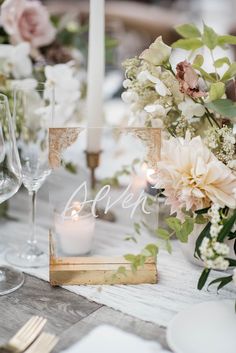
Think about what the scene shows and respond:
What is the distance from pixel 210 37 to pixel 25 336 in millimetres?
587

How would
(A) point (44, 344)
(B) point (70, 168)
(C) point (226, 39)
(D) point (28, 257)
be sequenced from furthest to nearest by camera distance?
(B) point (70, 168)
(D) point (28, 257)
(C) point (226, 39)
(A) point (44, 344)

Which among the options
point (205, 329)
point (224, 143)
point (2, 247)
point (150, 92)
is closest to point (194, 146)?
point (224, 143)

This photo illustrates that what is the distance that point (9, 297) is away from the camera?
2.93 feet

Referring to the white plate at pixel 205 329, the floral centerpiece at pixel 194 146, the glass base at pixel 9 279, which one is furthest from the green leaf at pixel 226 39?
the glass base at pixel 9 279

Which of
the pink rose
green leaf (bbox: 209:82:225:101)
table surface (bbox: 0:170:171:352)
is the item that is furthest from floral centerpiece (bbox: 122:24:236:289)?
the pink rose

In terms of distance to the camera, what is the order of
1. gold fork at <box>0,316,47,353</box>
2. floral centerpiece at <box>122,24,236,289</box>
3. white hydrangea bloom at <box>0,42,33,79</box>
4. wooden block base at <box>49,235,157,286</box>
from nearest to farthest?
1. gold fork at <box>0,316,47,353</box>
2. floral centerpiece at <box>122,24,236,289</box>
3. wooden block base at <box>49,235,157,286</box>
4. white hydrangea bloom at <box>0,42,33,79</box>

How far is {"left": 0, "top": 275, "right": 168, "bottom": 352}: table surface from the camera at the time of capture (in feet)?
2.56

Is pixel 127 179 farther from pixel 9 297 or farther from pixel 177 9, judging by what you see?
pixel 177 9

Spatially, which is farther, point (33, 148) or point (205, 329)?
point (33, 148)

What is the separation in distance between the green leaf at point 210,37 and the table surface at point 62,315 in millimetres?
491

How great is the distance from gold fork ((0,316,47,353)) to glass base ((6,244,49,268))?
21 cm

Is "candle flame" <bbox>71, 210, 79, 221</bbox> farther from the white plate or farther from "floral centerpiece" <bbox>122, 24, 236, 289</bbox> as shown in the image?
the white plate

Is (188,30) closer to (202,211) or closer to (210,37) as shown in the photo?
(210,37)

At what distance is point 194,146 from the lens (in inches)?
33.1
